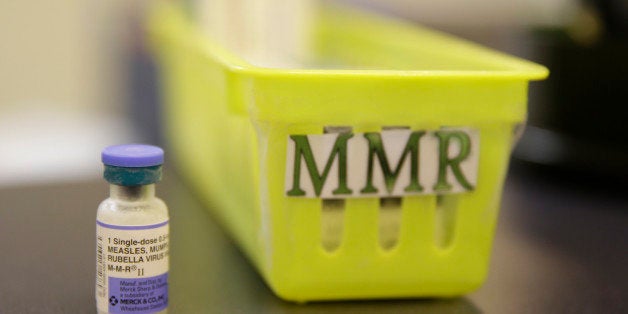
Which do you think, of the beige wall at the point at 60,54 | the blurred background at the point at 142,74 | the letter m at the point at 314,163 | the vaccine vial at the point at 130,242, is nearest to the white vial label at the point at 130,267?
the vaccine vial at the point at 130,242

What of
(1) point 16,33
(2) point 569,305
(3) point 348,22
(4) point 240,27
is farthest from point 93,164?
(1) point 16,33

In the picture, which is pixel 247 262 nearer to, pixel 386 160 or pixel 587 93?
pixel 386 160

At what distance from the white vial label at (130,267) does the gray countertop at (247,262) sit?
0.05 metres

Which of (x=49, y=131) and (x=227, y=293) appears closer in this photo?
(x=227, y=293)

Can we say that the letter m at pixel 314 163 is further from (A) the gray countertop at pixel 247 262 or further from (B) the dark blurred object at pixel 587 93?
(B) the dark blurred object at pixel 587 93

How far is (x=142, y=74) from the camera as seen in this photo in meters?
1.83

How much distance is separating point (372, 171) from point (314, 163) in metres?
0.04

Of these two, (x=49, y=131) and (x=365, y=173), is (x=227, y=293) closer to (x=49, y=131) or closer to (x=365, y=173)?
(x=365, y=173)

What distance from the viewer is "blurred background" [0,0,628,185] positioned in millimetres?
930

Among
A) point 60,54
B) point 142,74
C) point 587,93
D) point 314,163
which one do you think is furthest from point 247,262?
point 60,54

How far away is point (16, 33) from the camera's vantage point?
1.92 meters

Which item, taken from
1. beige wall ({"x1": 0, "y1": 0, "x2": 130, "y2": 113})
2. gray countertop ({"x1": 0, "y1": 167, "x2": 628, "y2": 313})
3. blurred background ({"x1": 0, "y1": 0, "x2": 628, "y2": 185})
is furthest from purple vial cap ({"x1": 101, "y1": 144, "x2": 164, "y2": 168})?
beige wall ({"x1": 0, "y1": 0, "x2": 130, "y2": 113})

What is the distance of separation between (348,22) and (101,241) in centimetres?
77

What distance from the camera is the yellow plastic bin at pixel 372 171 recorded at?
1.88ft
